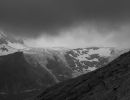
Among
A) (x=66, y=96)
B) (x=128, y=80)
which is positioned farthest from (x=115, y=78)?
(x=66, y=96)

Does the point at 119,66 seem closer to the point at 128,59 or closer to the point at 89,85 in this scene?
the point at 128,59

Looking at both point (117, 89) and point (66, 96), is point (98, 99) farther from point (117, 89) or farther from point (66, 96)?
point (66, 96)

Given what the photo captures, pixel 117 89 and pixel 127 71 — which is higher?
pixel 127 71

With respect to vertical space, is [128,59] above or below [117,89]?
above

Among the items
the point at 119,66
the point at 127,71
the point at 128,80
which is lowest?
the point at 128,80

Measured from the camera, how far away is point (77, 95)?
10281 cm

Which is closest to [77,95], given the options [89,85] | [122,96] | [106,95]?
[89,85]

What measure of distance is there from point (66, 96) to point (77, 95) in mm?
8902

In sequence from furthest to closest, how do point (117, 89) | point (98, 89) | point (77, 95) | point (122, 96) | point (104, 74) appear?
point (104, 74), point (77, 95), point (98, 89), point (117, 89), point (122, 96)

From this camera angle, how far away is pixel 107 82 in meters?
94.9

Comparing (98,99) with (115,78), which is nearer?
(98,99)

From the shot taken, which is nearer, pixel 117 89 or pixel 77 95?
pixel 117 89

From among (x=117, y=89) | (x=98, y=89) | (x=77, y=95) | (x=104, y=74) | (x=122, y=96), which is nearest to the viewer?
(x=122, y=96)

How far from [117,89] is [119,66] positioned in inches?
985
